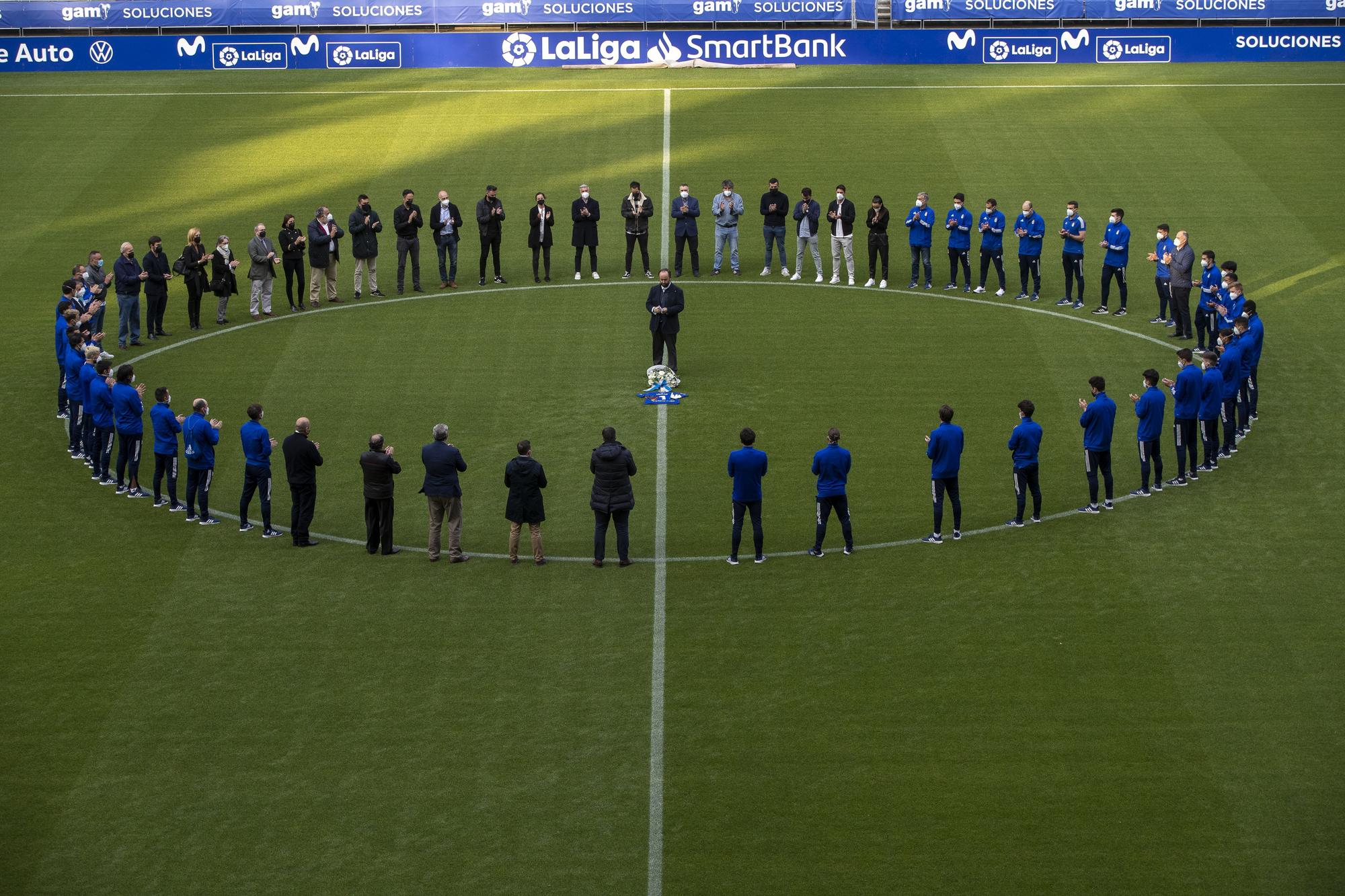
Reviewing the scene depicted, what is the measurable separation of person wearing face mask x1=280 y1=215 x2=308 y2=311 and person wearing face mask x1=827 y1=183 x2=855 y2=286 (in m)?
9.85

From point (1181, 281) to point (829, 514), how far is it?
11.0m

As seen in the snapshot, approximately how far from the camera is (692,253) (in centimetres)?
3300

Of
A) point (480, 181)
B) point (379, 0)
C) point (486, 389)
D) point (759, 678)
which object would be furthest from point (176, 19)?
point (759, 678)

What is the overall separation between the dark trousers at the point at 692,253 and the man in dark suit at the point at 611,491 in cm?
1315

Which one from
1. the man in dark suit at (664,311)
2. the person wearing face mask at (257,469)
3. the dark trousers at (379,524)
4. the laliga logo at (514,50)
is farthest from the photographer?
the laliga logo at (514,50)

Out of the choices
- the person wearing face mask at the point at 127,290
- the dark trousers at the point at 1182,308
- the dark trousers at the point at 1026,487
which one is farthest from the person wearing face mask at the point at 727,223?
the dark trousers at the point at 1026,487

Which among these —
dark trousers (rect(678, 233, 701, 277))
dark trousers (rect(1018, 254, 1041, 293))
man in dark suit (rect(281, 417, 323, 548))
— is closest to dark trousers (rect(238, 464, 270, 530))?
man in dark suit (rect(281, 417, 323, 548))

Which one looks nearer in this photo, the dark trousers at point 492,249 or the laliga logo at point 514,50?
the dark trousers at point 492,249

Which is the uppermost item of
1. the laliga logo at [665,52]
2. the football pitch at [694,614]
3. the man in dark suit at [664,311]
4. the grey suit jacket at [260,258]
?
the laliga logo at [665,52]

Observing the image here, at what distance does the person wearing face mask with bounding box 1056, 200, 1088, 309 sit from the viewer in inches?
1200

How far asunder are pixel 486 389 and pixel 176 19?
28.0 metres

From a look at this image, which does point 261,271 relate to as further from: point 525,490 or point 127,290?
point 525,490

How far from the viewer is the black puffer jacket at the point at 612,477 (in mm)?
20250

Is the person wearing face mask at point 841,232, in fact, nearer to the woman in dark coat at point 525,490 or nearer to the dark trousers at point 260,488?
the woman in dark coat at point 525,490
